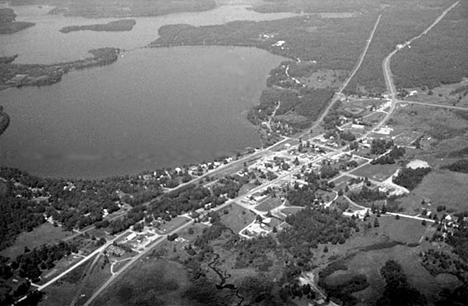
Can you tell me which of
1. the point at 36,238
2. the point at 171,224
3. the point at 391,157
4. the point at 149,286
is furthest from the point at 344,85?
the point at 149,286

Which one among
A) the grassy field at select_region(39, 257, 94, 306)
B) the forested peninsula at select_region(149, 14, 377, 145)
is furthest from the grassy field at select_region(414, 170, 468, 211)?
the grassy field at select_region(39, 257, 94, 306)

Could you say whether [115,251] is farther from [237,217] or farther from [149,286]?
[237,217]

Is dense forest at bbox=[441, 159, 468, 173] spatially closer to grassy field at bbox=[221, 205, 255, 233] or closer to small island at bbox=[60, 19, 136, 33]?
grassy field at bbox=[221, 205, 255, 233]

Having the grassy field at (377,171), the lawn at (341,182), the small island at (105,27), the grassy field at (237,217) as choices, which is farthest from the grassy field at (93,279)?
A: the small island at (105,27)

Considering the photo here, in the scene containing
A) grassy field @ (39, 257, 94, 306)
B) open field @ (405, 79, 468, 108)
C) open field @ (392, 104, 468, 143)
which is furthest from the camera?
open field @ (405, 79, 468, 108)

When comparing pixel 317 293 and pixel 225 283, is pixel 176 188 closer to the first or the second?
pixel 225 283

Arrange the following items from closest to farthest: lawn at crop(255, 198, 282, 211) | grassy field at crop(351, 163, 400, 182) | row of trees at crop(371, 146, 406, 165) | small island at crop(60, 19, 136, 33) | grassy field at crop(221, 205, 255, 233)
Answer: grassy field at crop(221, 205, 255, 233) < lawn at crop(255, 198, 282, 211) < grassy field at crop(351, 163, 400, 182) < row of trees at crop(371, 146, 406, 165) < small island at crop(60, 19, 136, 33)

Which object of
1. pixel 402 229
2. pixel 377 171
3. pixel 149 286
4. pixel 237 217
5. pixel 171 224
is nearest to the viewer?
pixel 149 286
